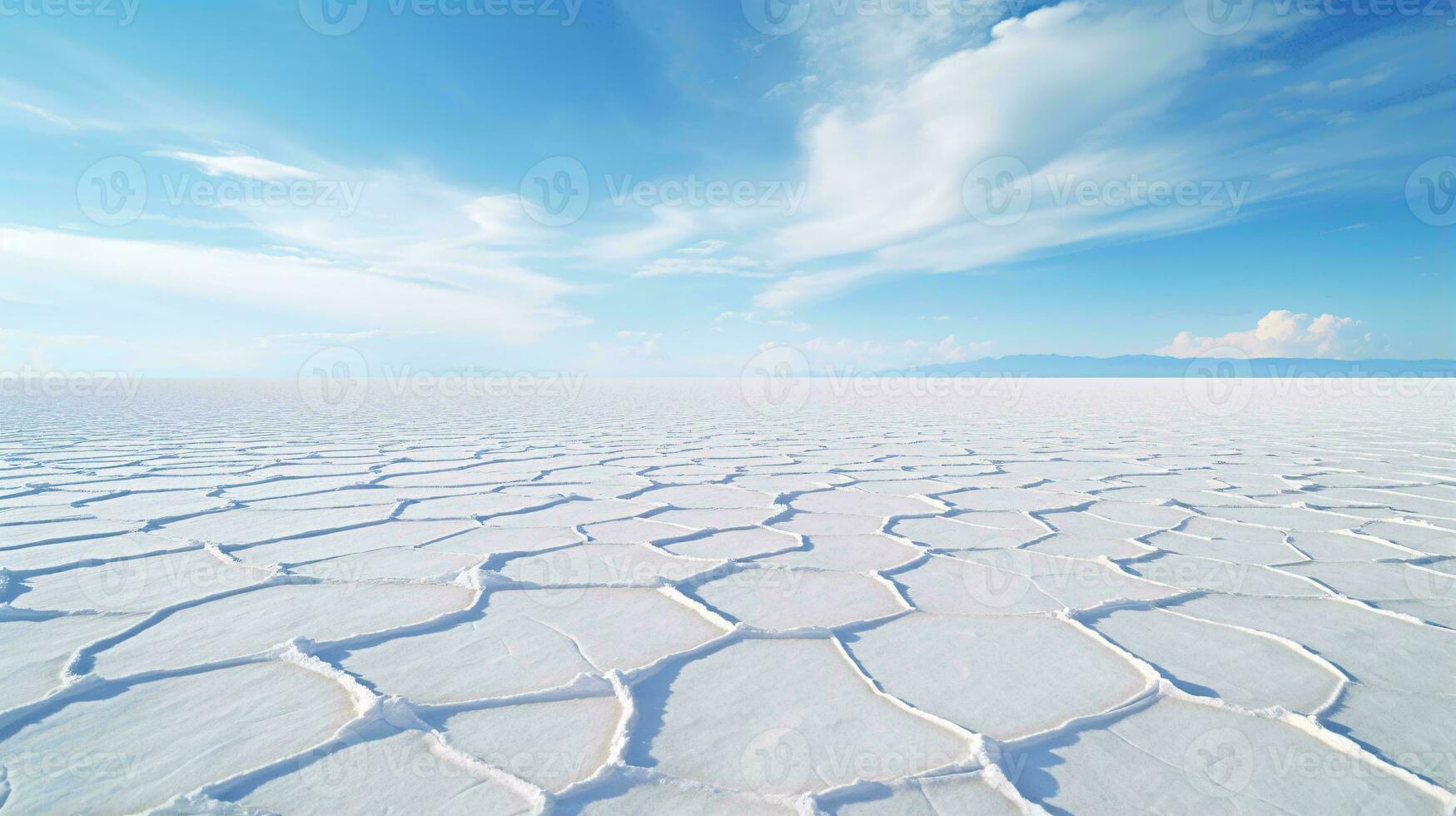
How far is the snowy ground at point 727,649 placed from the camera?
0.96 meters

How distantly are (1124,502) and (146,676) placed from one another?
3.12 meters

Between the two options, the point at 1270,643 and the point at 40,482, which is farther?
the point at 40,482

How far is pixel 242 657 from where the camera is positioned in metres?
1.32

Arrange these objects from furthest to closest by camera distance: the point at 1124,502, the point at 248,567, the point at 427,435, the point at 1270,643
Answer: the point at 427,435
the point at 1124,502
the point at 248,567
the point at 1270,643

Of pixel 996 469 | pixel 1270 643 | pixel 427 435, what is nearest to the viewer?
pixel 1270 643

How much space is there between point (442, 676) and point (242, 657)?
0.40 m

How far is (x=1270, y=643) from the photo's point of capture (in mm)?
1431

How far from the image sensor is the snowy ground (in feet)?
3.17

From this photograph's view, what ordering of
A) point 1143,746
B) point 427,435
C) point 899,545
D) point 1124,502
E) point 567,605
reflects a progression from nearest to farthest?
1. point 1143,746
2. point 567,605
3. point 899,545
4. point 1124,502
5. point 427,435

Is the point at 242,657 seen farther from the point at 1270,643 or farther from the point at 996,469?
the point at 996,469

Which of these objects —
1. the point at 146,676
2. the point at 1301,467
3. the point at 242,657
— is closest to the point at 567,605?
the point at 242,657

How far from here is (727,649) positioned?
4.61ft

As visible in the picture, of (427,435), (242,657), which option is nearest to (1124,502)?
(242,657)

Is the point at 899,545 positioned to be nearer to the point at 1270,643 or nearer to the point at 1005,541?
the point at 1005,541
